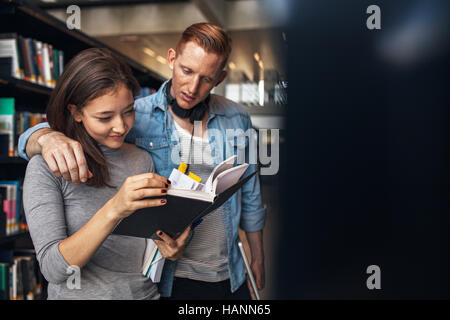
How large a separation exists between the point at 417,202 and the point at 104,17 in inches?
55.3

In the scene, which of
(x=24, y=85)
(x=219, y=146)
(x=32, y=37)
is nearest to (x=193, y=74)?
(x=219, y=146)

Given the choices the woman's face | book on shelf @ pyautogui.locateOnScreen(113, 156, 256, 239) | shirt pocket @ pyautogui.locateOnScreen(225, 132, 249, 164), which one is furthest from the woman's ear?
shirt pocket @ pyautogui.locateOnScreen(225, 132, 249, 164)

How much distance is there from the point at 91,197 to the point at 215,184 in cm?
37

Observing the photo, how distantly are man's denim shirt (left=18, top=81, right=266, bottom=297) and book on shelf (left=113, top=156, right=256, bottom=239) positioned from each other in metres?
0.27

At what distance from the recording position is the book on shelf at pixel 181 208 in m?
0.75

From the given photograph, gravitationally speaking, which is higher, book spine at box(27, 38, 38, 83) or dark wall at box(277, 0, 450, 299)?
book spine at box(27, 38, 38, 83)

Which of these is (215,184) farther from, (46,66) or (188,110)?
(46,66)

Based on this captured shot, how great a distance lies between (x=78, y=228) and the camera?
0.92 meters

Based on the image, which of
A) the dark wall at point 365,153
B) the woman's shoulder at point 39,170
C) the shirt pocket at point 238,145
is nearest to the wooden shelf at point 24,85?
the woman's shoulder at point 39,170

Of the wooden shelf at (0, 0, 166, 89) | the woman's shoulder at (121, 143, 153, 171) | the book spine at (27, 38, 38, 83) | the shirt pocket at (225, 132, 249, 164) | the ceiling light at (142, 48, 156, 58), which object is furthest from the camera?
the book spine at (27, 38, 38, 83)

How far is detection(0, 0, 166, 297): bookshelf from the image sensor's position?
5.37 ft

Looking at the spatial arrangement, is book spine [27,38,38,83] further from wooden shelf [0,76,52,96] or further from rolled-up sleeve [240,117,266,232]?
rolled-up sleeve [240,117,266,232]
